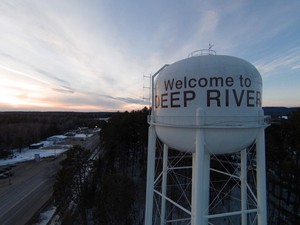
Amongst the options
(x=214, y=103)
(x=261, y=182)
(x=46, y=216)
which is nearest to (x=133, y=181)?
(x=46, y=216)

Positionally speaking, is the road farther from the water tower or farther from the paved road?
the water tower

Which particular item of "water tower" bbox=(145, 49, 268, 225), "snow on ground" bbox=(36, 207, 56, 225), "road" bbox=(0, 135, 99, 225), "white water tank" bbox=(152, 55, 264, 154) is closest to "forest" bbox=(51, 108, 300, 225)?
"snow on ground" bbox=(36, 207, 56, 225)

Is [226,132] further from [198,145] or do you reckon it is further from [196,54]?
[196,54]

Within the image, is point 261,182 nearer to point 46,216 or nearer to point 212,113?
point 212,113

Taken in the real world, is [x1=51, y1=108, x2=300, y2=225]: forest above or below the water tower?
below

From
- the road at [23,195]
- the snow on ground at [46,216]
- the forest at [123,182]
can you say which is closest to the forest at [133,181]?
the forest at [123,182]

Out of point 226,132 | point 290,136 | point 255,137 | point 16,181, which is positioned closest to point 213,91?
point 226,132
